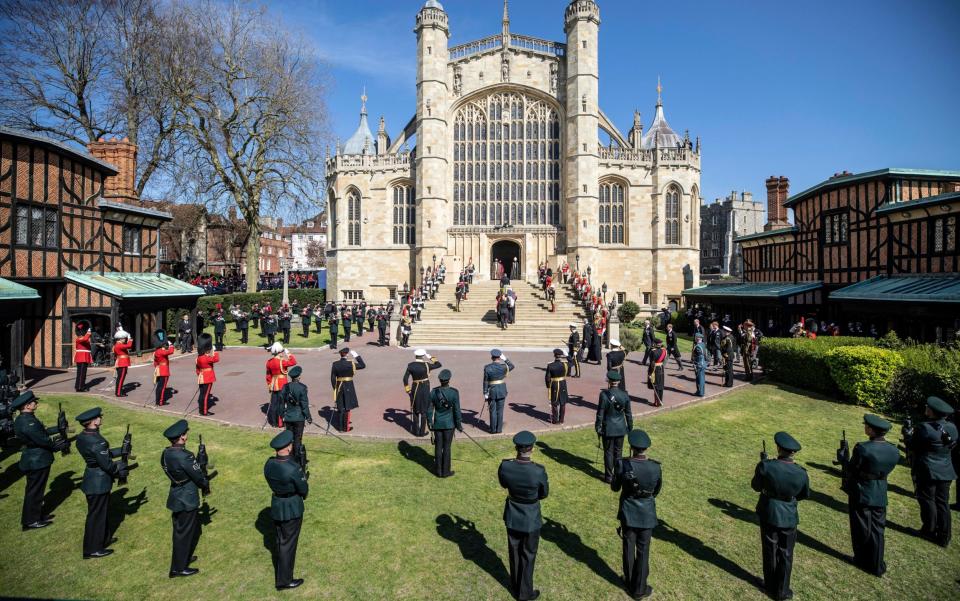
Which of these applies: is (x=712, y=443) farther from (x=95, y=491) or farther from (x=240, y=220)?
(x=240, y=220)

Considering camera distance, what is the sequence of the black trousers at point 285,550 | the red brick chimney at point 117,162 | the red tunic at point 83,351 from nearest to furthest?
1. the black trousers at point 285,550
2. the red tunic at point 83,351
3. the red brick chimney at point 117,162

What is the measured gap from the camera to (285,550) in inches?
205

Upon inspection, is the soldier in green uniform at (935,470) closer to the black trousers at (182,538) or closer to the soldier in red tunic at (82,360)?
the black trousers at (182,538)

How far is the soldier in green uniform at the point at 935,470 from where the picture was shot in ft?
20.0

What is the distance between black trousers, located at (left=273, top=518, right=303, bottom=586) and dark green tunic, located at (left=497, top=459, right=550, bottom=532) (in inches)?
91.3

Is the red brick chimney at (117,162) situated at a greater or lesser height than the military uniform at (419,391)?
greater

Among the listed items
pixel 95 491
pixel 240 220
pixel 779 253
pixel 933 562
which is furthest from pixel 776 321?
pixel 240 220

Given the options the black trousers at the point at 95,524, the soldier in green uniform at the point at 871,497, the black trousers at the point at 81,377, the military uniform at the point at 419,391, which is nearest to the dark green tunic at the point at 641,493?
the soldier in green uniform at the point at 871,497

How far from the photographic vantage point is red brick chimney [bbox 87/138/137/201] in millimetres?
18938

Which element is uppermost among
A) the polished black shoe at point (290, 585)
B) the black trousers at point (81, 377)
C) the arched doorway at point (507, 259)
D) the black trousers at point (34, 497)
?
the arched doorway at point (507, 259)

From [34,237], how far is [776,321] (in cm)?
2917

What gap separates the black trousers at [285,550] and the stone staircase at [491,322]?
16.8 metres

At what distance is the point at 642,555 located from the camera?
506 centimetres

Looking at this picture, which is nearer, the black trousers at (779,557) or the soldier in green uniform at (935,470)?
the black trousers at (779,557)
